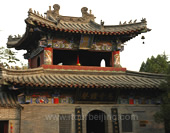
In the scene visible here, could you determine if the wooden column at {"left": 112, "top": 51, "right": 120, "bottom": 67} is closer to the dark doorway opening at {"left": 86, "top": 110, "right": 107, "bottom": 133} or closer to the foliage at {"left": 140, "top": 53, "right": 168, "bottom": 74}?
the dark doorway opening at {"left": 86, "top": 110, "right": 107, "bottom": 133}

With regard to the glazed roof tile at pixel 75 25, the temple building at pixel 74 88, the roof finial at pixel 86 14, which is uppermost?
the roof finial at pixel 86 14

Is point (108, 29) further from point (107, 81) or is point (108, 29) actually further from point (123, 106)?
point (123, 106)

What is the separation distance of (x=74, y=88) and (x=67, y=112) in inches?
50.8

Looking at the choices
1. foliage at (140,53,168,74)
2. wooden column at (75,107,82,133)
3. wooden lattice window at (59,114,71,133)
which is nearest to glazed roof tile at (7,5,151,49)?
wooden column at (75,107,82,133)

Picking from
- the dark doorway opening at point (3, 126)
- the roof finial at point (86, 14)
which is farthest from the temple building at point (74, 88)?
the roof finial at point (86, 14)

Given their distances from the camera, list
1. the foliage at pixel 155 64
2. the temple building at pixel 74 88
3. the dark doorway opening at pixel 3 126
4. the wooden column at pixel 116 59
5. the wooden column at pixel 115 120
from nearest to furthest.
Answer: the dark doorway opening at pixel 3 126 < the temple building at pixel 74 88 < the wooden column at pixel 115 120 < the wooden column at pixel 116 59 < the foliage at pixel 155 64

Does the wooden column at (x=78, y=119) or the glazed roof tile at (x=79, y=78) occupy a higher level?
the glazed roof tile at (x=79, y=78)

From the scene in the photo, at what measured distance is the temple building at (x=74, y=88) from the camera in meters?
13.0

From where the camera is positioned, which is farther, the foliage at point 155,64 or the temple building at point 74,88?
the foliage at point 155,64

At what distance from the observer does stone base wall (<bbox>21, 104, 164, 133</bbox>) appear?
42.7 ft

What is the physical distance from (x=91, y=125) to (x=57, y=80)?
591 cm

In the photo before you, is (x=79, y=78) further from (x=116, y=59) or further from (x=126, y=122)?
(x=126, y=122)

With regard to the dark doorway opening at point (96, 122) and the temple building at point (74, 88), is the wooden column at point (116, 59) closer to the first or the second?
the temple building at point (74, 88)

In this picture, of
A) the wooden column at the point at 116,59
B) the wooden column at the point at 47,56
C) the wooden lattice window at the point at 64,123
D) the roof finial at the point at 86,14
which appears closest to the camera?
the wooden lattice window at the point at 64,123
